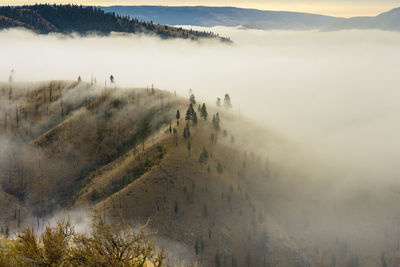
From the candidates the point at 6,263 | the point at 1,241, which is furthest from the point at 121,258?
the point at 1,241

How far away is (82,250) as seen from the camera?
3066cm

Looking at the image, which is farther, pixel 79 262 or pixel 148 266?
pixel 148 266

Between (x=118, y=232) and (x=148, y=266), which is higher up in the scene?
(x=118, y=232)

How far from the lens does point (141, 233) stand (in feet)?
104

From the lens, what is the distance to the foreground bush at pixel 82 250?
30266 millimetres

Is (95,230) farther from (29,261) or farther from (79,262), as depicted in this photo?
(29,261)

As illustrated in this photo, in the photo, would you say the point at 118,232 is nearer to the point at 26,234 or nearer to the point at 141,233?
the point at 141,233

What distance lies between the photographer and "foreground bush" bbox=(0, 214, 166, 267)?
30.3 metres

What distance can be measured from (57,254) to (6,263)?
427cm

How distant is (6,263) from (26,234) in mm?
3409

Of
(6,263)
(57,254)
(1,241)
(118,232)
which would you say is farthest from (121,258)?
(1,241)

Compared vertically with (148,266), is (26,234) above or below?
above

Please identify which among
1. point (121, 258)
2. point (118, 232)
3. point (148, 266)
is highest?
point (118, 232)

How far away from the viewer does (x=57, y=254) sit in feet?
102
